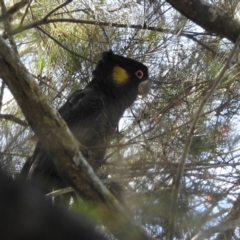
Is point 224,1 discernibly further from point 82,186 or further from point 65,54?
point 82,186

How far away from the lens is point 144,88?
230cm

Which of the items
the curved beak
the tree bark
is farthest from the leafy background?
the tree bark

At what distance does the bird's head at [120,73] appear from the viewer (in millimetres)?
2256

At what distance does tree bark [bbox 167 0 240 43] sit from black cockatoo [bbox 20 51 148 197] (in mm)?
518

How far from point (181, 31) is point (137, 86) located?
39 cm

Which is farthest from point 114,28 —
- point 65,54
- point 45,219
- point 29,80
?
point 45,219

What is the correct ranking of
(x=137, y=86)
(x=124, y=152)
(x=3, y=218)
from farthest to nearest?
(x=137, y=86) < (x=124, y=152) < (x=3, y=218)

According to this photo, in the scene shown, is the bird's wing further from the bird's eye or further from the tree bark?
the tree bark

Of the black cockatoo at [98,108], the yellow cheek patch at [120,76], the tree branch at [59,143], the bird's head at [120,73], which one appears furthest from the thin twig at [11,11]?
the yellow cheek patch at [120,76]

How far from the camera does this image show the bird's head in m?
2.26

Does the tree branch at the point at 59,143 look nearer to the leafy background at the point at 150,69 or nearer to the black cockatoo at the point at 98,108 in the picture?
the leafy background at the point at 150,69

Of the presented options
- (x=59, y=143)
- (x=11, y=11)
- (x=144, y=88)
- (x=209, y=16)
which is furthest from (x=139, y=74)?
(x=59, y=143)

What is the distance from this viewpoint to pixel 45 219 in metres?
0.46

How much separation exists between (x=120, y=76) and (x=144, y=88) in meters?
0.19
